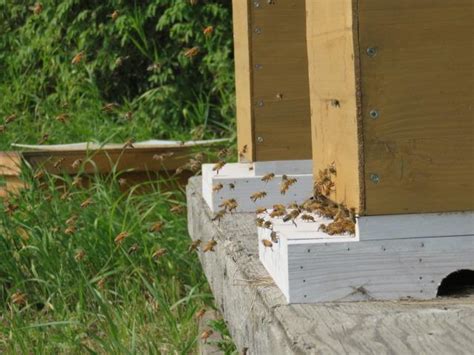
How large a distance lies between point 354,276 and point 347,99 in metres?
0.40

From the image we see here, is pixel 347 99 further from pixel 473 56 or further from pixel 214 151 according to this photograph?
pixel 214 151

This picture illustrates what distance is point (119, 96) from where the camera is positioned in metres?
9.86

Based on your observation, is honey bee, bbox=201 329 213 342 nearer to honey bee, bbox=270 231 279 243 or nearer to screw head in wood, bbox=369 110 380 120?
honey bee, bbox=270 231 279 243

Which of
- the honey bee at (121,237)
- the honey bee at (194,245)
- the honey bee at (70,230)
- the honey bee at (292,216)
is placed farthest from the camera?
the honey bee at (70,230)

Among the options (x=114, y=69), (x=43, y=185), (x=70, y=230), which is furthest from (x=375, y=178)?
(x=114, y=69)

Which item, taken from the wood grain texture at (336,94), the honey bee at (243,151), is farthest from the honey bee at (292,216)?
the honey bee at (243,151)

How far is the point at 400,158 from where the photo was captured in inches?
91.3

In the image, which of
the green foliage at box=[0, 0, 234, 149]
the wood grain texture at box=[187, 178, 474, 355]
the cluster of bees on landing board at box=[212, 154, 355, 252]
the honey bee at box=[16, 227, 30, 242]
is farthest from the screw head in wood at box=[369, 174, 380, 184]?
the green foliage at box=[0, 0, 234, 149]

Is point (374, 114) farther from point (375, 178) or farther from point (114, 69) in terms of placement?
point (114, 69)

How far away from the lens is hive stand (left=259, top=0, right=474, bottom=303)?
229 cm

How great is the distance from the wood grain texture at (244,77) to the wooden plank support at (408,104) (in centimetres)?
151

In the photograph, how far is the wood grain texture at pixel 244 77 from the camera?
12.7 feet

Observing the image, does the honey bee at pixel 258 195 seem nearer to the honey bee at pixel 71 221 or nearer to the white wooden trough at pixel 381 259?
the white wooden trough at pixel 381 259

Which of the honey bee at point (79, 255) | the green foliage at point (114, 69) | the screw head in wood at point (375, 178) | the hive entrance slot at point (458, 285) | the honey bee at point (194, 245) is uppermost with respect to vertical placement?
the green foliage at point (114, 69)
